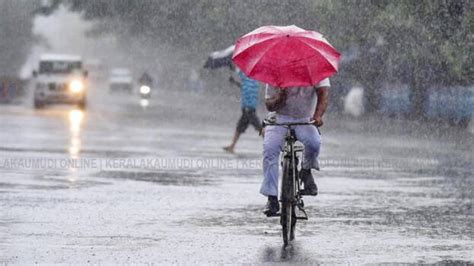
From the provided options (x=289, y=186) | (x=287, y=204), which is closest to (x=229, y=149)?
(x=289, y=186)

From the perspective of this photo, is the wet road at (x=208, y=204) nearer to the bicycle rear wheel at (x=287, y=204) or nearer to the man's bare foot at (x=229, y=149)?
the bicycle rear wheel at (x=287, y=204)

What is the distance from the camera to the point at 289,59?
11.9 metres

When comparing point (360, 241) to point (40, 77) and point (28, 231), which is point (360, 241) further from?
point (40, 77)

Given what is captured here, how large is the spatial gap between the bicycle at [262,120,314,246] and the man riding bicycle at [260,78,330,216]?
79 millimetres

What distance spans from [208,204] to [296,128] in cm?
303

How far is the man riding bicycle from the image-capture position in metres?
12.0

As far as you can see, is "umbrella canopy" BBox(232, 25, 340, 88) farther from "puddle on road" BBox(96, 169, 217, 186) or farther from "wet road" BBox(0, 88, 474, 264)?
"puddle on road" BBox(96, 169, 217, 186)

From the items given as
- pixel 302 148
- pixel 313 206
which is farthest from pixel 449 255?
pixel 313 206

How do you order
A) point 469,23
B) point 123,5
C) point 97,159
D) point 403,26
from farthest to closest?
point 123,5, point 403,26, point 469,23, point 97,159

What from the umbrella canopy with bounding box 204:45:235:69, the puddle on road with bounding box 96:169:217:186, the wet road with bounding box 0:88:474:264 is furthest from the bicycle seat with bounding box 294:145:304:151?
the umbrella canopy with bounding box 204:45:235:69

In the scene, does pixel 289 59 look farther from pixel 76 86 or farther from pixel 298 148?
pixel 76 86

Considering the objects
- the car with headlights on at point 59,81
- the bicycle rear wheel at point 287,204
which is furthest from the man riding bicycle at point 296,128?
the car with headlights on at point 59,81

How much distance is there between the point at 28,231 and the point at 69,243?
36.3 inches

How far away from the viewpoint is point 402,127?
3947 cm
